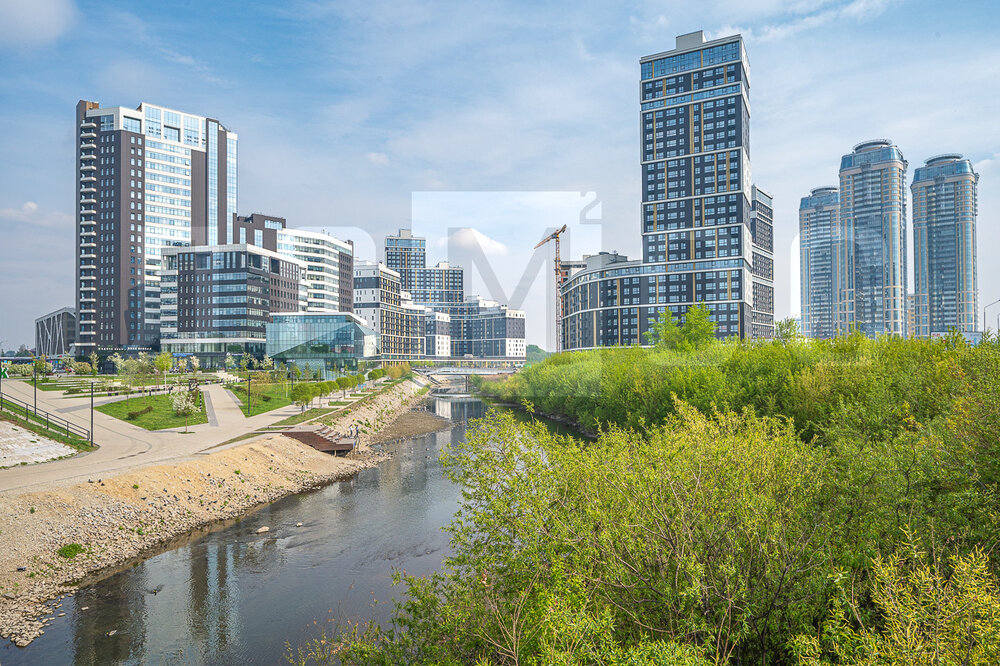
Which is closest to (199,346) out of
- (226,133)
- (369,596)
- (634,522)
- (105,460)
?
(226,133)

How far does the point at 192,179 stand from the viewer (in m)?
144

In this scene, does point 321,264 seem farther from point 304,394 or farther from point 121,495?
point 121,495

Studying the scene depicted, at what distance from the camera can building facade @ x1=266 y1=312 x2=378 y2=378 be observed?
→ 100 metres

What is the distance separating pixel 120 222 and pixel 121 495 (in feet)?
416

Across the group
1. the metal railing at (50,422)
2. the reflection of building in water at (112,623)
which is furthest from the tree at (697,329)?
the reflection of building in water at (112,623)

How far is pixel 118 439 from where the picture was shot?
138 feet

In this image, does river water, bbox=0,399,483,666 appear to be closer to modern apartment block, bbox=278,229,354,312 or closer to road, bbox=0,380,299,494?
road, bbox=0,380,299,494

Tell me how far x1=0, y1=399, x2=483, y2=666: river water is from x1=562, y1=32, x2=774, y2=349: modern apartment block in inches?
4175

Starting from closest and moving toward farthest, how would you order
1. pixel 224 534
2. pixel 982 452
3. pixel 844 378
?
1. pixel 982 452
2. pixel 224 534
3. pixel 844 378

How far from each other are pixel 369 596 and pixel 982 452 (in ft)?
63.4

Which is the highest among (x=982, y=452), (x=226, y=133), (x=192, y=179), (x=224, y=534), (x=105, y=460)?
(x=226, y=133)

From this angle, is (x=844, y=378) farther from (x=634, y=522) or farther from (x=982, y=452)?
(x=634, y=522)

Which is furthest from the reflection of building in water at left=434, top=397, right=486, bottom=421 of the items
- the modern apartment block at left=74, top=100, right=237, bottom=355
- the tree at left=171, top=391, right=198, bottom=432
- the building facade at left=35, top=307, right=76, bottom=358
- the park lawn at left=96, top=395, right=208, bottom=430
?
the building facade at left=35, top=307, right=76, bottom=358

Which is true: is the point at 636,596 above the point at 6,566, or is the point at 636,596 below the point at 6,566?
above
